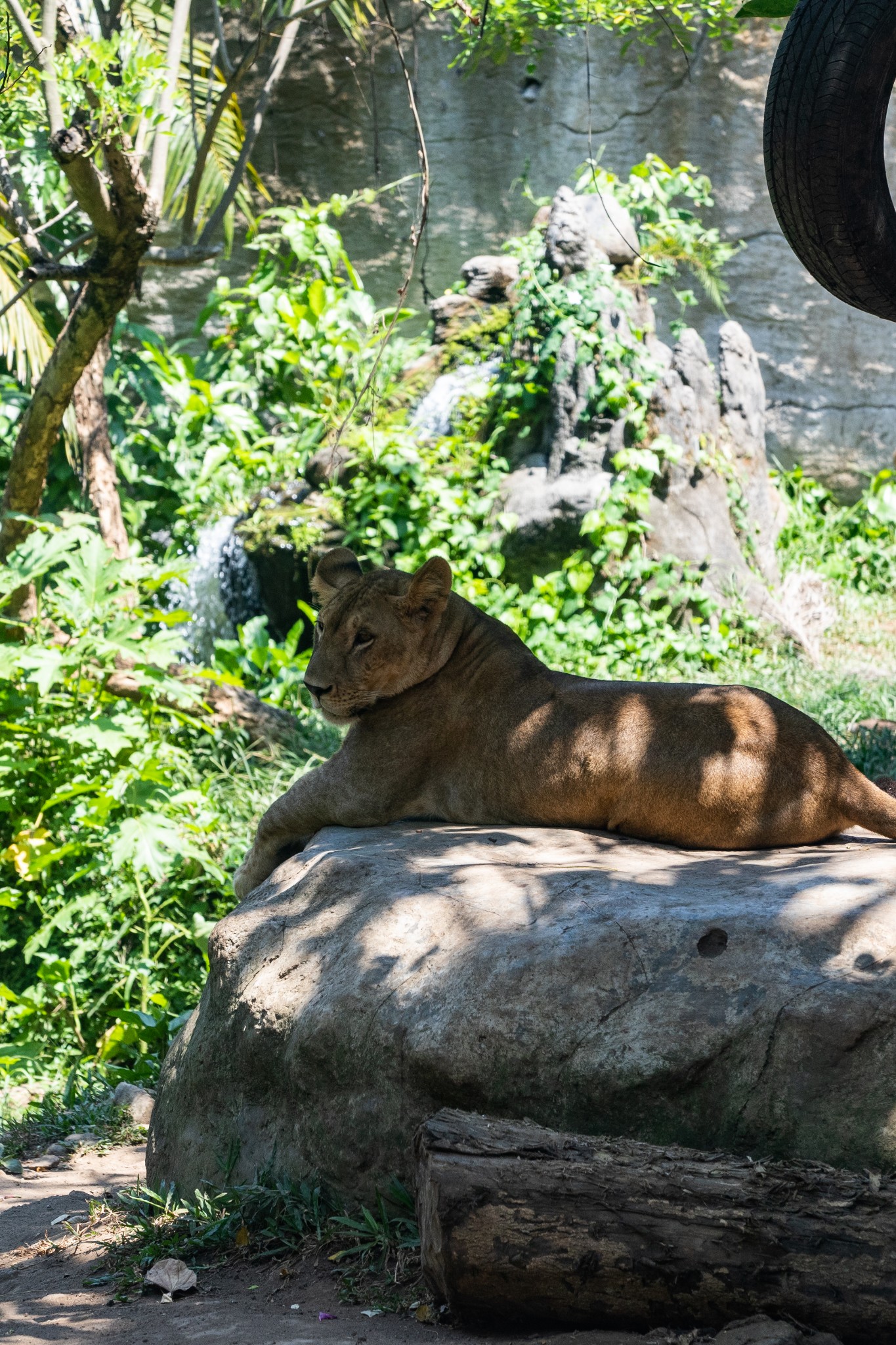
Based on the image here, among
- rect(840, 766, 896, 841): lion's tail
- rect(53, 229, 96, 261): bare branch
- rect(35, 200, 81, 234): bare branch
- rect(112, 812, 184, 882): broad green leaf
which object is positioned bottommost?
rect(112, 812, 184, 882): broad green leaf

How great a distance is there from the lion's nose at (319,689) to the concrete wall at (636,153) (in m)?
12.1

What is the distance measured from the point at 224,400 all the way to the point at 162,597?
96.0 inches

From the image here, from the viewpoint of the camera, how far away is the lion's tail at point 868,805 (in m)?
4.28

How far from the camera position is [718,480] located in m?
11.8

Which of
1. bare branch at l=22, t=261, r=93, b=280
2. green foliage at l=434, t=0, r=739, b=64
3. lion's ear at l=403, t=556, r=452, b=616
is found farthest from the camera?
green foliage at l=434, t=0, r=739, b=64

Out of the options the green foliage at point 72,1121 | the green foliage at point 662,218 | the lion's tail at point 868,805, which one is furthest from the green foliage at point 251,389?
the lion's tail at point 868,805

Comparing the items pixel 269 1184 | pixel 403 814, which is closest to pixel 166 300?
pixel 403 814

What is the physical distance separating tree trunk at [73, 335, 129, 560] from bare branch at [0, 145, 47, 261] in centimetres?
324

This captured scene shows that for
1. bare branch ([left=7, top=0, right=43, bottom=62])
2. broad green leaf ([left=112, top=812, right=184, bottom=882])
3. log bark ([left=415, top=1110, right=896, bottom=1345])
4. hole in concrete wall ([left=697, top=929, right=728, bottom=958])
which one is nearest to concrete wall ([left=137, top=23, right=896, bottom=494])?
bare branch ([left=7, top=0, right=43, bottom=62])

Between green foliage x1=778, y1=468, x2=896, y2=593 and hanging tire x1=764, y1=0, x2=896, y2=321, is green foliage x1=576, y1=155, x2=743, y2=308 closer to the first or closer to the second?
green foliage x1=778, y1=468, x2=896, y2=593

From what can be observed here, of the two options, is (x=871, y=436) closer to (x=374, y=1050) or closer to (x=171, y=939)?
(x=171, y=939)

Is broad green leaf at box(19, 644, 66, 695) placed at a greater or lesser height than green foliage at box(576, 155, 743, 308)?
lesser

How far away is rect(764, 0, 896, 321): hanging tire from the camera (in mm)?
4266

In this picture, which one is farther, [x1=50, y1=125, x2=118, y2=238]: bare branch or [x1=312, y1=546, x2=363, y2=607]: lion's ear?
[x1=50, y1=125, x2=118, y2=238]: bare branch
